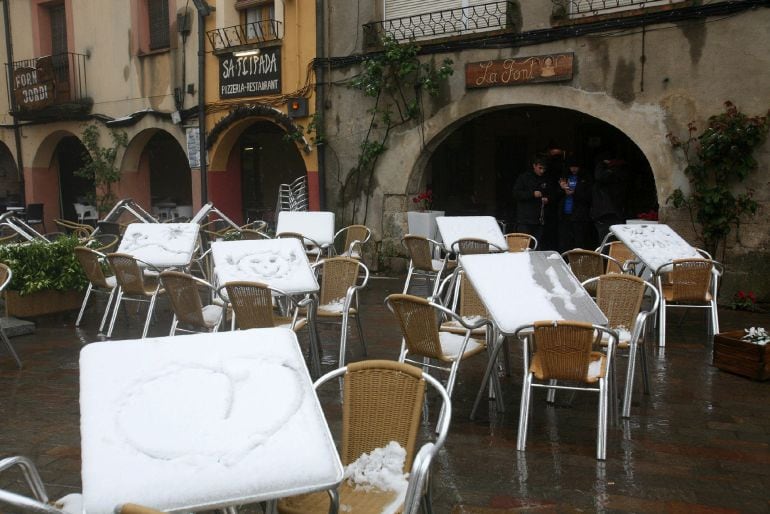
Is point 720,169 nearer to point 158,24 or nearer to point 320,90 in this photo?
point 320,90

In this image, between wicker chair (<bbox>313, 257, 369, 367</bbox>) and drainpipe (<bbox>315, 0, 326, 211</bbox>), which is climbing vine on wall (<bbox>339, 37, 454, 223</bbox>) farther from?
wicker chair (<bbox>313, 257, 369, 367</bbox>)

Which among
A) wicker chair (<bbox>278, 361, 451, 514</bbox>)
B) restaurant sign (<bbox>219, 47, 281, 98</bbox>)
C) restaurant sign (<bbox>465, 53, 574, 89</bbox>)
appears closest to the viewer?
wicker chair (<bbox>278, 361, 451, 514</bbox>)

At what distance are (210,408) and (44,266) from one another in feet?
19.7

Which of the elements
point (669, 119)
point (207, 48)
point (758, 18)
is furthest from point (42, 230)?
point (758, 18)

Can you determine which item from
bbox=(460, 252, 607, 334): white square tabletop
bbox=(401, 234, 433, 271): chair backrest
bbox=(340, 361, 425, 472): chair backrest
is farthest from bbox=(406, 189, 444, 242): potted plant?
bbox=(340, 361, 425, 472): chair backrest

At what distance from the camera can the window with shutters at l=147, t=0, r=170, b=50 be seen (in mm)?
14062

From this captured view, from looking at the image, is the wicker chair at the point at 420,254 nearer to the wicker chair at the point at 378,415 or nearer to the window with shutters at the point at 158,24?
the wicker chair at the point at 378,415

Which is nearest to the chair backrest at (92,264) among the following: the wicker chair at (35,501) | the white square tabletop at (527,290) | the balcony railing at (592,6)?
the white square tabletop at (527,290)

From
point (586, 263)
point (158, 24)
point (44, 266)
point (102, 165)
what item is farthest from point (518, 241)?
point (102, 165)

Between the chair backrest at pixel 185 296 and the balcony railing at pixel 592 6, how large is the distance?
6.22 m

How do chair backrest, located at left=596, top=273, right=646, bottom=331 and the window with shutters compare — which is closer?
chair backrest, located at left=596, top=273, right=646, bottom=331

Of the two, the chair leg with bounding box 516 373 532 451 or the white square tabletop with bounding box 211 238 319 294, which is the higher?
the white square tabletop with bounding box 211 238 319 294

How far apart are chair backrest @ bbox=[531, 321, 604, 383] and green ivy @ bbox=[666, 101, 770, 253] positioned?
17.1 ft

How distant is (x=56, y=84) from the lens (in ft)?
50.7
